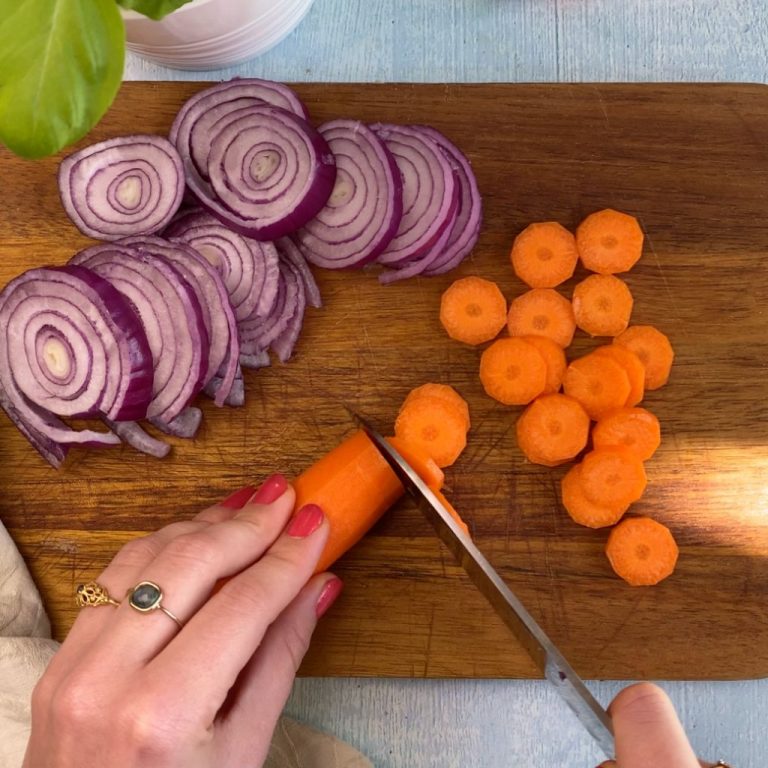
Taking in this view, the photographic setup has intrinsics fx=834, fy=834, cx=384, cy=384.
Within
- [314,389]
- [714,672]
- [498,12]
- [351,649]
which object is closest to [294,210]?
[314,389]

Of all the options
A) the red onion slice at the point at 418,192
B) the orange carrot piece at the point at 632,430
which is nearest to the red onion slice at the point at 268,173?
the red onion slice at the point at 418,192

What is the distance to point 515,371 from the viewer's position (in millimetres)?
1751

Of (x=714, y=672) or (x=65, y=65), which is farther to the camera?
(x=714, y=672)

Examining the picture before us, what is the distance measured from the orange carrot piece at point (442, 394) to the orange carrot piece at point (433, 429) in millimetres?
26

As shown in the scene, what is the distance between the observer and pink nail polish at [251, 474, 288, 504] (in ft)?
5.04

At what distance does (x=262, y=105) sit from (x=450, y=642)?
1.22 m

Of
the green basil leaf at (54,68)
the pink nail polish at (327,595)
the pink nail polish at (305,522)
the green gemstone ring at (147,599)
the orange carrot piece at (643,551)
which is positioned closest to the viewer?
the green basil leaf at (54,68)

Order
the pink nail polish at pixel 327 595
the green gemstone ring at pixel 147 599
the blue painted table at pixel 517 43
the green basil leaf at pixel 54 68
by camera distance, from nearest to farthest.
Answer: the green basil leaf at pixel 54 68
the green gemstone ring at pixel 147 599
the pink nail polish at pixel 327 595
the blue painted table at pixel 517 43

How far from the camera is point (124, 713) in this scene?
1196 mm

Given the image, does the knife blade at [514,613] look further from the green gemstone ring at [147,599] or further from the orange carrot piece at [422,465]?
the green gemstone ring at [147,599]

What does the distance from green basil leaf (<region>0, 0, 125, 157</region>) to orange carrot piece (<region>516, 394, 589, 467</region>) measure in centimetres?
101

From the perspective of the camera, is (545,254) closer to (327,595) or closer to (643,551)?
(643,551)

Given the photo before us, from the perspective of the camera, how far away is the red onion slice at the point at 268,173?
1.75 metres

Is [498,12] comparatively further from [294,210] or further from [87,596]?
[87,596]
